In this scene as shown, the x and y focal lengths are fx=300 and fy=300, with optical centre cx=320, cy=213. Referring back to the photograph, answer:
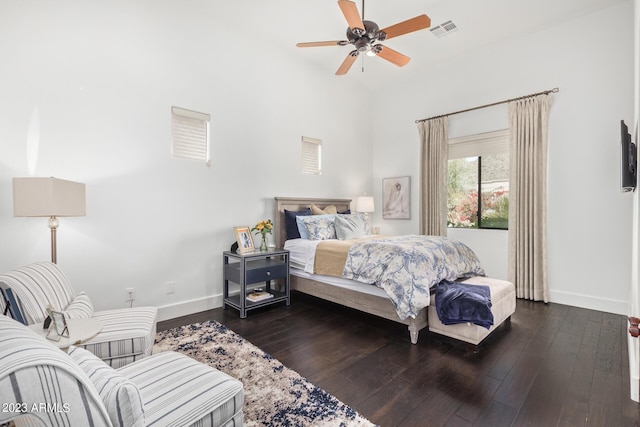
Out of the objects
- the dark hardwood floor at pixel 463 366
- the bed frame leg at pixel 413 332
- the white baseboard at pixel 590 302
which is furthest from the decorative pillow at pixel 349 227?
the white baseboard at pixel 590 302

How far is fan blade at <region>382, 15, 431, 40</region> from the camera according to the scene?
2.63 metres

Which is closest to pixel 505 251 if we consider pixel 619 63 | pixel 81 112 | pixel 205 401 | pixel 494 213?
pixel 494 213

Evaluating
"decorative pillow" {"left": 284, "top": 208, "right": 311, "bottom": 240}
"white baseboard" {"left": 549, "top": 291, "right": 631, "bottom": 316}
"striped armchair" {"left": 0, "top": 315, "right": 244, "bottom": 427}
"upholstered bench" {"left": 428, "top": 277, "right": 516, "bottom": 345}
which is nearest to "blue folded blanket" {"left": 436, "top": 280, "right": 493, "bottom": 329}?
"upholstered bench" {"left": 428, "top": 277, "right": 516, "bottom": 345}

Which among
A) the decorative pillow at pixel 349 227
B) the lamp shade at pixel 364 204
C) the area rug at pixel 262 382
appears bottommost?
the area rug at pixel 262 382

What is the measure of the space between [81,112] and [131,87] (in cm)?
53

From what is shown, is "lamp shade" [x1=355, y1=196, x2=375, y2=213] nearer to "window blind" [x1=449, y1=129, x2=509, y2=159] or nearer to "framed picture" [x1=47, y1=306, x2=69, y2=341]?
"window blind" [x1=449, y1=129, x2=509, y2=159]

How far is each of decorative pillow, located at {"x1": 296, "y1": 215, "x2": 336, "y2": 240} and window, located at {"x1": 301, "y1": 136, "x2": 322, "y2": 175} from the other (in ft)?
3.26

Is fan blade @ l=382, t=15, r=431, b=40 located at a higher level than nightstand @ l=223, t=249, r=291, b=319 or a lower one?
higher

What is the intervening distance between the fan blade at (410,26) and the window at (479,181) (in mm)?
2420

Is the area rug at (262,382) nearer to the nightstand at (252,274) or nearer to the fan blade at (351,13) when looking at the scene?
the nightstand at (252,274)

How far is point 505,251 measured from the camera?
14.2 ft

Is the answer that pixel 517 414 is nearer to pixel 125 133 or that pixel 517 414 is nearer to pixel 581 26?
pixel 125 133

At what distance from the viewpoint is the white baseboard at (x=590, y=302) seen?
3.38 m

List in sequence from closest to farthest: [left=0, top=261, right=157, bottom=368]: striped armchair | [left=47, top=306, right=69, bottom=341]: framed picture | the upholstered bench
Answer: [left=47, top=306, right=69, bottom=341]: framed picture → [left=0, top=261, right=157, bottom=368]: striped armchair → the upholstered bench
